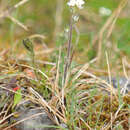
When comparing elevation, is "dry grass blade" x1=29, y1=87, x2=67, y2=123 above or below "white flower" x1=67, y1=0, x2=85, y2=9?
below

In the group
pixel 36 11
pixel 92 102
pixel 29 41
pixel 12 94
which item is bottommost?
pixel 92 102

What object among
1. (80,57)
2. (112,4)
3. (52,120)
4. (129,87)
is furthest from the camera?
(112,4)

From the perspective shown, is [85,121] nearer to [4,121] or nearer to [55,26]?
[4,121]

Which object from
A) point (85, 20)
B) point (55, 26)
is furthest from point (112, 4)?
point (55, 26)

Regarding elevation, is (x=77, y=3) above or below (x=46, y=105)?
above

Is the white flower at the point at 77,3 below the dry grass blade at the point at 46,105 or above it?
above

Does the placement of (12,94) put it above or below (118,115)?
above

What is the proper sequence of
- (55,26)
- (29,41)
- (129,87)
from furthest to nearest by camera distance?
(55,26) → (129,87) → (29,41)

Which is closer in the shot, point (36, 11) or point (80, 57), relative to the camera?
point (80, 57)

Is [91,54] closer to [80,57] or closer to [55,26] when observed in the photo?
[80,57]
